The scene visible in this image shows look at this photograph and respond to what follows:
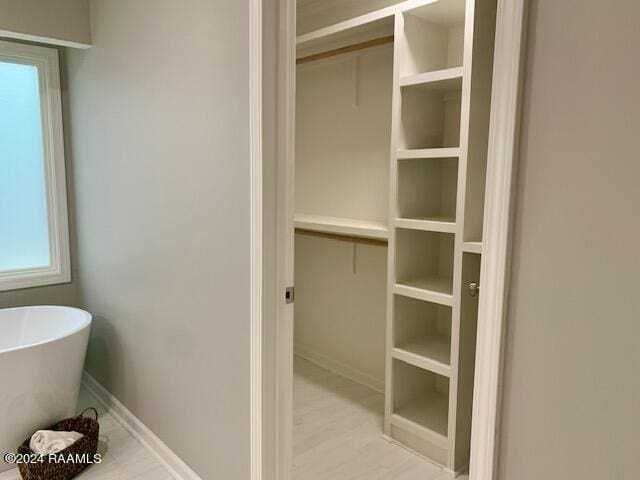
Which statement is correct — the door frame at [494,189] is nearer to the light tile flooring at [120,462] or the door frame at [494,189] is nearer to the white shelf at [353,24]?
the white shelf at [353,24]

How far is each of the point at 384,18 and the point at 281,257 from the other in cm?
143

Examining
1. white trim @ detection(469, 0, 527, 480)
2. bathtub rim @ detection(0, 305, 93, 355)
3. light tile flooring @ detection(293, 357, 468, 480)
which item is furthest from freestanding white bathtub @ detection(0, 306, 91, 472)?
white trim @ detection(469, 0, 527, 480)

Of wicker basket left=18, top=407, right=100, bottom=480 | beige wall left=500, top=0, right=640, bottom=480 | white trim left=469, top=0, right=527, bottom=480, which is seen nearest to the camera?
beige wall left=500, top=0, right=640, bottom=480

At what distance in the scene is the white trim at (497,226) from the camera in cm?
100

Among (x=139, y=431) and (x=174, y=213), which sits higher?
(x=174, y=213)

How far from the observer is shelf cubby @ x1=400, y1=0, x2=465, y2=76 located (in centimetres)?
227

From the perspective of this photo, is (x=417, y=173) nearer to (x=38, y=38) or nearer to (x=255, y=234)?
(x=255, y=234)

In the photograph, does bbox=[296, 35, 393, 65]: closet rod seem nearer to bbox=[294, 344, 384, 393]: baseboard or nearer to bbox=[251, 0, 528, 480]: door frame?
bbox=[251, 0, 528, 480]: door frame

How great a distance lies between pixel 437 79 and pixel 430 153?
1.08 ft

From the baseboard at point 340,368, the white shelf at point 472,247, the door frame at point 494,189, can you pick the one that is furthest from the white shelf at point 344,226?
the door frame at point 494,189

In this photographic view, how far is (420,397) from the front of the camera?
8.82 feet

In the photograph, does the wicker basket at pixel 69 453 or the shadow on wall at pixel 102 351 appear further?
the shadow on wall at pixel 102 351

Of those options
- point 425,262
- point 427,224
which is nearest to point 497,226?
point 427,224

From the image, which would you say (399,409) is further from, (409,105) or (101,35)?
(101,35)
